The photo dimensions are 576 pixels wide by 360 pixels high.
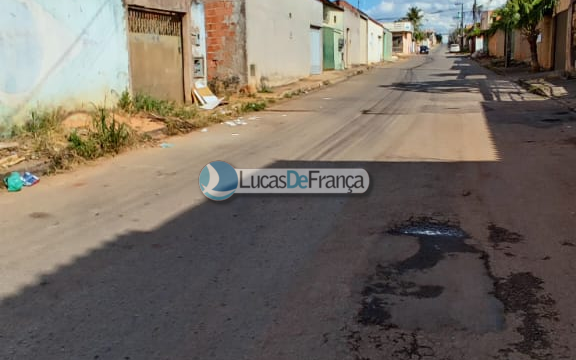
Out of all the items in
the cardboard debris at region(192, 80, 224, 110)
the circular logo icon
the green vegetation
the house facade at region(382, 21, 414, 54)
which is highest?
the house facade at region(382, 21, 414, 54)

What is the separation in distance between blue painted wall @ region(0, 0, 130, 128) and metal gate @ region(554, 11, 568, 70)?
61.9ft

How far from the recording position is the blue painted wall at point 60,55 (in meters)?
9.18

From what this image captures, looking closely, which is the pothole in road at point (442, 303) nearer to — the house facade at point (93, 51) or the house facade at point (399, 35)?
the house facade at point (93, 51)

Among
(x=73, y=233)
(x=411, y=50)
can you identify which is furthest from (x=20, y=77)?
(x=411, y=50)

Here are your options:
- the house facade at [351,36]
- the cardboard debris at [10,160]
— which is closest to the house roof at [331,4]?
the house facade at [351,36]

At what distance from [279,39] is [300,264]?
18.7 metres

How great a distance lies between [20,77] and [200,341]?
7817mm

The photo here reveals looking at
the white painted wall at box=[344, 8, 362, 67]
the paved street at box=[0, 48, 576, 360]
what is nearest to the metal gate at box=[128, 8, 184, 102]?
the paved street at box=[0, 48, 576, 360]

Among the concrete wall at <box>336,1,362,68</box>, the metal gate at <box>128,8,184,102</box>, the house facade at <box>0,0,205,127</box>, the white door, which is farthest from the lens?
the concrete wall at <box>336,1,362,68</box>

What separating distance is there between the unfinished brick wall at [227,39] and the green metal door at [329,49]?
13.2 m

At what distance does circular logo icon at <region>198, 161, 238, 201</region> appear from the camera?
21.6 ft

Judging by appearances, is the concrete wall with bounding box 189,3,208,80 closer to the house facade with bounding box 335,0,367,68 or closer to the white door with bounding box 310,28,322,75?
the white door with bounding box 310,28,322,75

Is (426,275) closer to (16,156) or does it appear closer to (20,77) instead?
(16,156)

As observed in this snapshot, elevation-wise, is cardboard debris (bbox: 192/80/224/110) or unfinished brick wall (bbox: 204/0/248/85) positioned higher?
unfinished brick wall (bbox: 204/0/248/85)
